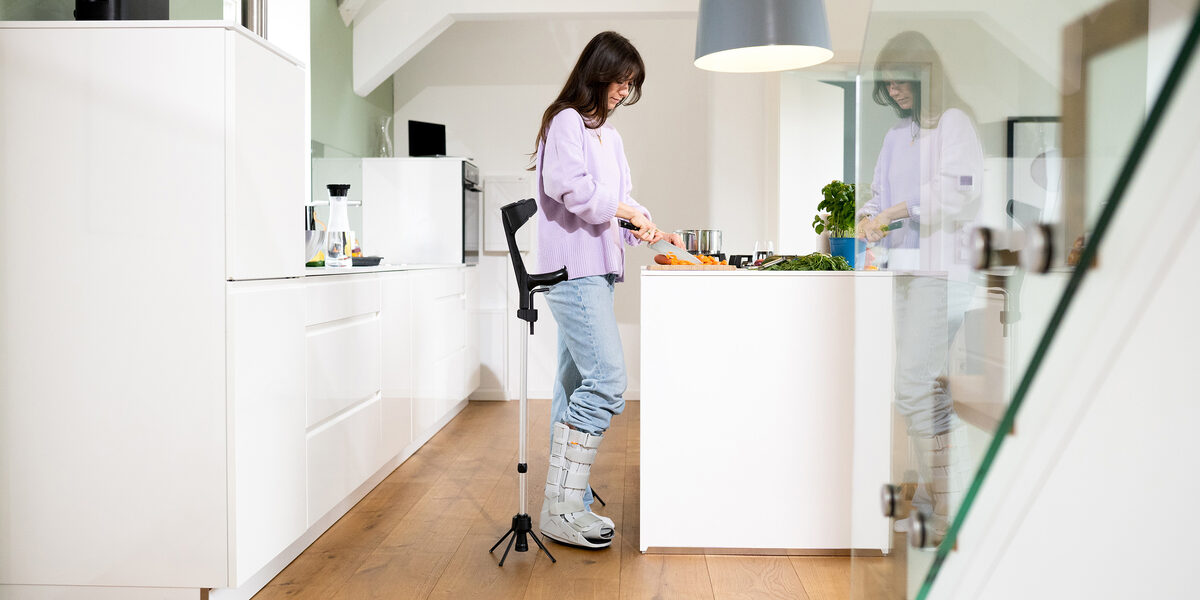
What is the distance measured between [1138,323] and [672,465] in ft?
6.72

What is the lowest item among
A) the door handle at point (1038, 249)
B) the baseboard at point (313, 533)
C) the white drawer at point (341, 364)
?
the baseboard at point (313, 533)

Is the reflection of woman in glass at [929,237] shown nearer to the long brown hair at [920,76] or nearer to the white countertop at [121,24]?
the long brown hair at [920,76]

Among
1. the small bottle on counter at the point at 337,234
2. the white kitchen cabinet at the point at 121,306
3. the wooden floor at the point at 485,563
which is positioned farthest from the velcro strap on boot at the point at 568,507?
the small bottle on counter at the point at 337,234

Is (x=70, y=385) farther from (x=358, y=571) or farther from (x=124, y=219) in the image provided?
(x=358, y=571)

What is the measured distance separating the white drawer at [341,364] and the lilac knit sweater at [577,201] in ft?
2.18

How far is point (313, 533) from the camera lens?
2.63m

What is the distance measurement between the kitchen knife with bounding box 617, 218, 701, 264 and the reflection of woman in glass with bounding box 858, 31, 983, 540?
175 cm

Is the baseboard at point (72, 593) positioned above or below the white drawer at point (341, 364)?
below

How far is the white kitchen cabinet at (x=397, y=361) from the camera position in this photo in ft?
10.7

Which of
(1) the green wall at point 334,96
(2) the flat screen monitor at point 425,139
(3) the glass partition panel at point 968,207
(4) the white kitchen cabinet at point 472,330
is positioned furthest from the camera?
(2) the flat screen monitor at point 425,139

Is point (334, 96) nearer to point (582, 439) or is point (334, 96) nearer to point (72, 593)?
point (582, 439)

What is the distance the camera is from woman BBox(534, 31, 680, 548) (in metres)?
2.52

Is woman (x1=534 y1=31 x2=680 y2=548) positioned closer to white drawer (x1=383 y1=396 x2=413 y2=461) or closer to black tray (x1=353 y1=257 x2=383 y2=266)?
white drawer (x1=383 y1=396 x2=413 y2=461)

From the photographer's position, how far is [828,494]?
243 cm
